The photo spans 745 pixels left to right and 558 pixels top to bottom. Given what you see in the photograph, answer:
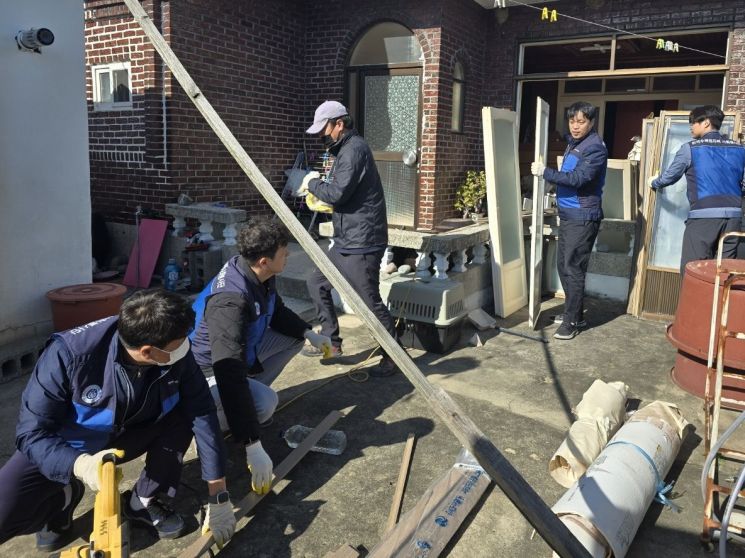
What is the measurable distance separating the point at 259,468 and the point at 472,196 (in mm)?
5464

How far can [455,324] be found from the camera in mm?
5402

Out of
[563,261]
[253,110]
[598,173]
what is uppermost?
[253,110]

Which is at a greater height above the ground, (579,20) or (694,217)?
(579,20)

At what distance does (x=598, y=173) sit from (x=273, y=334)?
11.0 ft

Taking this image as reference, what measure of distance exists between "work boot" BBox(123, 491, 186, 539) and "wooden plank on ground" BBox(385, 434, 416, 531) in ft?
3.15

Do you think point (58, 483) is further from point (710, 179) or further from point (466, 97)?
point (466, 97)

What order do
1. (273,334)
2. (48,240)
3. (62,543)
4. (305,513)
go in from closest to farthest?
1. (62,543)
2. (305,513)
3. (273,334)
4. (48,240)

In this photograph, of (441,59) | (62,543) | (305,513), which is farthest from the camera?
(441,59)

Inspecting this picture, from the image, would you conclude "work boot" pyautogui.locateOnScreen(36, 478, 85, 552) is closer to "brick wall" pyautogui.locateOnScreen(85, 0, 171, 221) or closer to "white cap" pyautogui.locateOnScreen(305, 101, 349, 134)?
"white cap" pyautogui.locateOnScreen(305, 101, 349, 134)

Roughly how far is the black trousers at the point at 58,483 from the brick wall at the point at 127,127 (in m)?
4.66

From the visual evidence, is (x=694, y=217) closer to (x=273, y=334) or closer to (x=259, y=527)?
(x=273, y=334)

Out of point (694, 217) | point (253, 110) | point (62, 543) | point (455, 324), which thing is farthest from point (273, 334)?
point (253, 110)

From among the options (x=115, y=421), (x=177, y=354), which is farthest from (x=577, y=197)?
(x=115, y=421)

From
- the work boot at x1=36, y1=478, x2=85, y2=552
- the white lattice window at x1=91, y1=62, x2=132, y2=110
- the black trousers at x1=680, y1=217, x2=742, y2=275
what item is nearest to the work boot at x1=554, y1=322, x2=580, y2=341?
the black trousers at x1=680, y1=217, x2=742, y2=275
